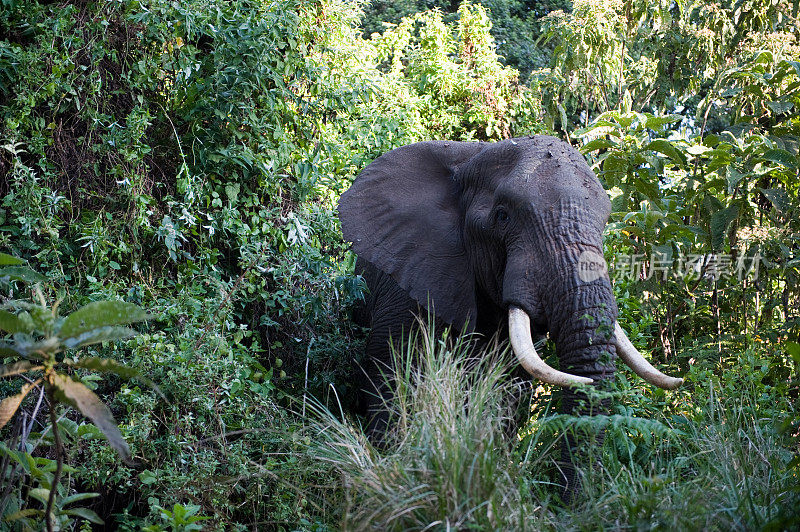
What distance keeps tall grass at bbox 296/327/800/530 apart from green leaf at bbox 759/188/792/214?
218cm

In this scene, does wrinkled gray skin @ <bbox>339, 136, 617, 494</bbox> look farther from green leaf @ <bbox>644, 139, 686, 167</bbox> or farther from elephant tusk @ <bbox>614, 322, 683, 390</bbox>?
green leaf @ <bbox>644, 139, 686, 167</bbox>

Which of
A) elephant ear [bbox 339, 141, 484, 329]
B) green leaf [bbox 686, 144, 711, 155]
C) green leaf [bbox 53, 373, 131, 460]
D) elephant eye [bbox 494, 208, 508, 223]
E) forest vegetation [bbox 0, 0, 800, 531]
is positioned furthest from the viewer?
green leaf [bbox 686, 144, 711, 155]

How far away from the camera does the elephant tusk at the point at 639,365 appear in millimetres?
4398

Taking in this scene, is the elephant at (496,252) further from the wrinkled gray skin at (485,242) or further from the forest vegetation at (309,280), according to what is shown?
the forest vegetation at (309,280)

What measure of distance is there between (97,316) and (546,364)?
2514mm

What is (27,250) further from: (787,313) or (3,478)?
(787,313)

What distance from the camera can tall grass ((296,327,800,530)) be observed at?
126 inches

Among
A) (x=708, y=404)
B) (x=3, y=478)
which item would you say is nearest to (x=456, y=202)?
(x=708, y=404)

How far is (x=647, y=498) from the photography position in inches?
129

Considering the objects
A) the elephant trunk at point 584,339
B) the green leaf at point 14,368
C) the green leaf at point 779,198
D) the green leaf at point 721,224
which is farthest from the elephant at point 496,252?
the green leaf at point 14,368

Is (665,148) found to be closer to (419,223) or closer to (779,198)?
(779,198)

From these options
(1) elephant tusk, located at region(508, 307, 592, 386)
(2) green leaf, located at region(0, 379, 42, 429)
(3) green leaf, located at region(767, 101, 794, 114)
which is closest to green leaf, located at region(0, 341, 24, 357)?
(2) green leaf, located at region(0, 379, 42, 429)

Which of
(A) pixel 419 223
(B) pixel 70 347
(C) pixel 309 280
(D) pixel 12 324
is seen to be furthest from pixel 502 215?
(D) pixel 12 324

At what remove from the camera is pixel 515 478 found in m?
3.54
